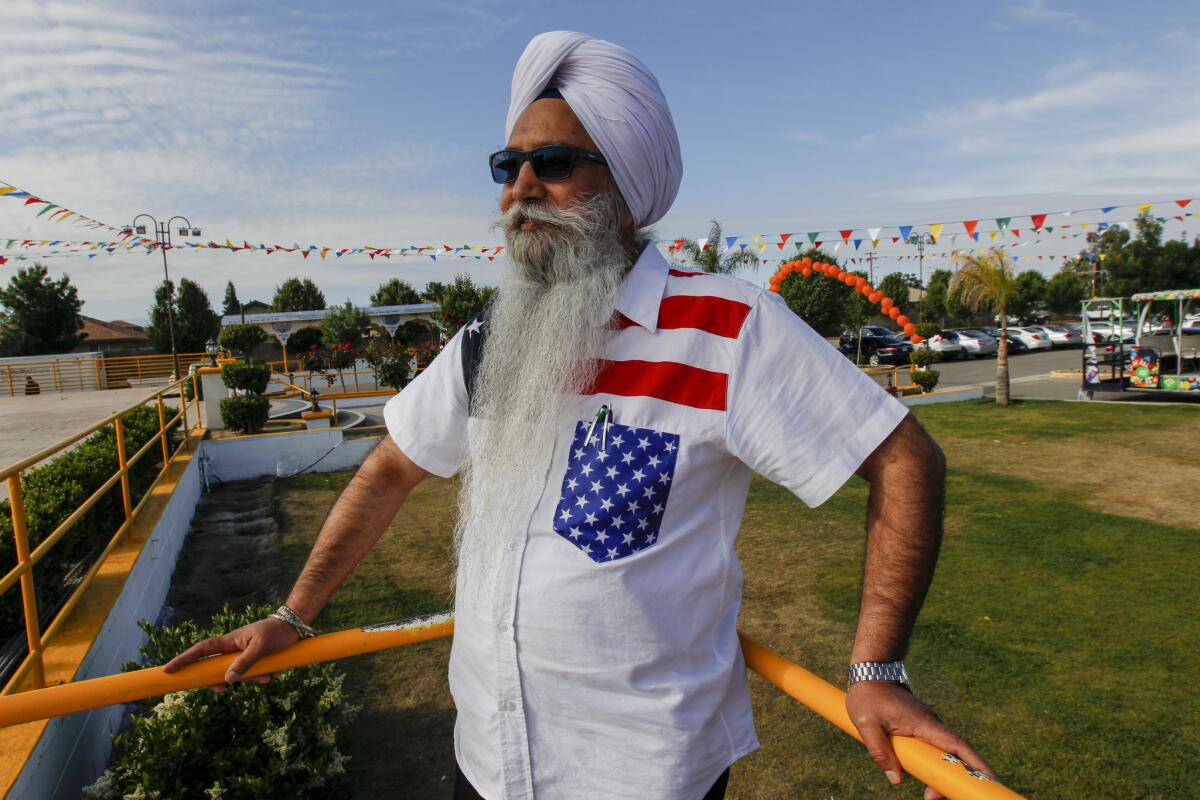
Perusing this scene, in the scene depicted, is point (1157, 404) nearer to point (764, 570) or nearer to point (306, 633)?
point (764, 570)

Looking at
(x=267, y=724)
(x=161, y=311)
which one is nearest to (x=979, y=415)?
(x=267, y=724)

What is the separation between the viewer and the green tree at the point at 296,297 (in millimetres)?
57062

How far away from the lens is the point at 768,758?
10.8 ft

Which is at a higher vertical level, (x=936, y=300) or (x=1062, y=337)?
(x=936, y=300)

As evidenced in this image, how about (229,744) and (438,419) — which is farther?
(229,744)

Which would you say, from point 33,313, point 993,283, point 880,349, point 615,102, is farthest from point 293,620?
point 33,313

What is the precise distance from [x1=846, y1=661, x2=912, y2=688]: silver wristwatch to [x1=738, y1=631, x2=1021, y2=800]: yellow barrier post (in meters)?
0.06

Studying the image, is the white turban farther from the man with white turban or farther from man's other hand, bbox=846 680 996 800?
man's other hand, bbox=846 680 996 800

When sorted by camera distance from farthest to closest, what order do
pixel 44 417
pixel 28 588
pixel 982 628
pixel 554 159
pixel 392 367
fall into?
1. pixel 44 417
2. pixel 392 367
3. pixel 982 628
4. pixel 28 588
5. pixel 554 159

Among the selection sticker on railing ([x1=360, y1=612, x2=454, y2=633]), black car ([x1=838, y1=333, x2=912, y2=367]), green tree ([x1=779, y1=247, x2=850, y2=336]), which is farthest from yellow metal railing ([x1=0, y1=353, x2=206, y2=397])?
sticker on railing ([x1=360, y1=612, x2=454, y2=633])

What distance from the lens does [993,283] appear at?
49.9 feet

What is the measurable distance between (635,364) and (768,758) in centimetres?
268

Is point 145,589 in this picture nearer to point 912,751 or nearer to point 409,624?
point 409,624

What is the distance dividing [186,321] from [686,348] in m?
49.6
